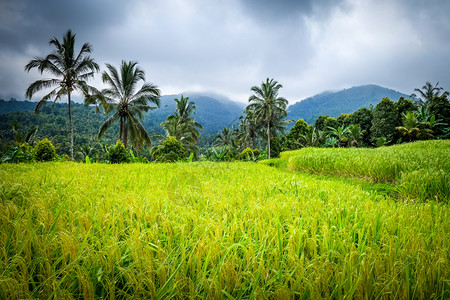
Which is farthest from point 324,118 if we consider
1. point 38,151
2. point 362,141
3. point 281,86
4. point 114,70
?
point 38,151

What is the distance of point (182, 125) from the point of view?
94.7 ft

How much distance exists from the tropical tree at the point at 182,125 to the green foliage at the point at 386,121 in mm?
26745

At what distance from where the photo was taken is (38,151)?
40.5ft

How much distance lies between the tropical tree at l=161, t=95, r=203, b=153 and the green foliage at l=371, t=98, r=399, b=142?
2675 cm

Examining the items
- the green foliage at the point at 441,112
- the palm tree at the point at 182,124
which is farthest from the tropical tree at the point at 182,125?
the green foliage at the point at 441,112

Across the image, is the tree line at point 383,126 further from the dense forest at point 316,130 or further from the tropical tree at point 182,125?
the tropical tree at point 182,125

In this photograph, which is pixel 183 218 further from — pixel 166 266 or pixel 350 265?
pixel 350 265

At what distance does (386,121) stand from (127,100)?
111ft

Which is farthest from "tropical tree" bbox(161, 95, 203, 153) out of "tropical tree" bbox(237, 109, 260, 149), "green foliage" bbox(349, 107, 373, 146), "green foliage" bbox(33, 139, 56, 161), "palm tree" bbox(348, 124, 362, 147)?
"green foliage" bbox(349, 107, 373, 146)

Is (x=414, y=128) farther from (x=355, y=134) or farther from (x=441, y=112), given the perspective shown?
(x=441, y=112)

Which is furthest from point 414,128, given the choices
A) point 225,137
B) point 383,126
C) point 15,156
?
point 225,137

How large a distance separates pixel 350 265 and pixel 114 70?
23.8 metres

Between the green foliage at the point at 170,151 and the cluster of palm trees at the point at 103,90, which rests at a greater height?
the cluster of palm trees at the point at 103,90

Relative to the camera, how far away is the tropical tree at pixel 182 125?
1105 inches
